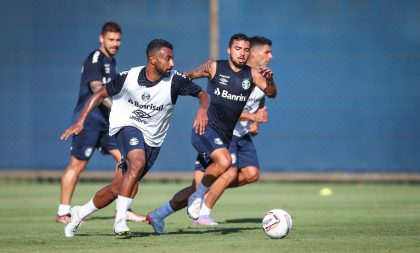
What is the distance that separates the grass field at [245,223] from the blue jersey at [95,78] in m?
1.26

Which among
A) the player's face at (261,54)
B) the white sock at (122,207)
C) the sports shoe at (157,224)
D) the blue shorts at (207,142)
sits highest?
the player's face at (261,54)

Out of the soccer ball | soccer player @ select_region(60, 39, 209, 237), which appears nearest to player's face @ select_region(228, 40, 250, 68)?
soccer player @ select_region(60, 39, 209, 237)

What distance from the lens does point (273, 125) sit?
19547mm

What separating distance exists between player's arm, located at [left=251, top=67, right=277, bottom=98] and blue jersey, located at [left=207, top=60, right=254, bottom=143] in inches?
2.8

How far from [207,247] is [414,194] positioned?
28.6 ft

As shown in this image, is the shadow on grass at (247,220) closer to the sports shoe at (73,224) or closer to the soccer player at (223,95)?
the soccer player at (223,95)

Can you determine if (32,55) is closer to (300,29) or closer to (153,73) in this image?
(300,29)

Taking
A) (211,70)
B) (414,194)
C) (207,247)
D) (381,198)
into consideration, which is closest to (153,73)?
(211,70)

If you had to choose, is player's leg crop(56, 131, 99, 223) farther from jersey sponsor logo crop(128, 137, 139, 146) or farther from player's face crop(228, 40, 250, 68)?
jersey sponsor logo crop(128, 137, 139, 146)

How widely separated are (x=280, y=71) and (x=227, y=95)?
28.2ft

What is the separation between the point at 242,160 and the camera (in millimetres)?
12344

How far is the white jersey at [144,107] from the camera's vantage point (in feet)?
32.1

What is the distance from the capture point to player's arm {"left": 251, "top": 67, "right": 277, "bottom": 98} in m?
10.2

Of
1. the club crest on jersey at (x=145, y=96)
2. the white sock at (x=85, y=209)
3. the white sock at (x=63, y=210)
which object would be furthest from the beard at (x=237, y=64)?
the white sock at (x=63, y=210)
